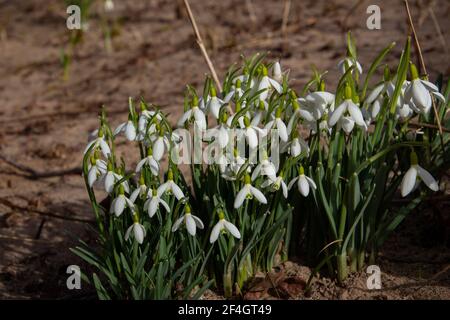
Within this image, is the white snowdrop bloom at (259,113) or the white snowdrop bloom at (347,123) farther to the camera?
the white snowdrop bloom at (259,113)

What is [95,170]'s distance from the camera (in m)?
2.22

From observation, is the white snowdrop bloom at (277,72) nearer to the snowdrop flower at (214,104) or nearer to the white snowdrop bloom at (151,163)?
the snowdrop flower at (214,104)

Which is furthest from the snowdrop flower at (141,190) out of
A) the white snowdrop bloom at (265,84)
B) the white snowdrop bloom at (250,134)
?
the white snowdrop bloom at (265,84)

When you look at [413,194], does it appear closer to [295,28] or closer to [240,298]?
[240,298]

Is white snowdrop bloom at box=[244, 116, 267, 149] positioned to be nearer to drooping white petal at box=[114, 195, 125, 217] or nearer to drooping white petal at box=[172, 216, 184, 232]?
drooping white petal at box=[172, 216, 184, 232]

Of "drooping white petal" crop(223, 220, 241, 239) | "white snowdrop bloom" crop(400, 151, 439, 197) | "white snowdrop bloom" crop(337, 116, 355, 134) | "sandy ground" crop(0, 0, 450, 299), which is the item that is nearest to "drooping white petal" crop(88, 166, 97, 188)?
"drooping white petal" crop(223, 220, 241, 239)

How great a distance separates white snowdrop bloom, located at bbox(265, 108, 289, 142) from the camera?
2.16 m

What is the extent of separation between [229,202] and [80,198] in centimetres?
127

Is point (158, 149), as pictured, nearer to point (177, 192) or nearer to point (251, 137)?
point (177, 192)

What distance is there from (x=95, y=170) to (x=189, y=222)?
345 mm

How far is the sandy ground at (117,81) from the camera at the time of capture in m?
2.67

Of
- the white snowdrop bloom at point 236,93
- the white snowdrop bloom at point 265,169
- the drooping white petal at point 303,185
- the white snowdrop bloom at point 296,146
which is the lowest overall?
the drooping white petal at point 303,185

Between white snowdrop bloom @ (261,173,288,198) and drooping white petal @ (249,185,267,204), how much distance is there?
6 centimetres

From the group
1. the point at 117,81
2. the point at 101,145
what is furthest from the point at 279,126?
the point at 117,81
